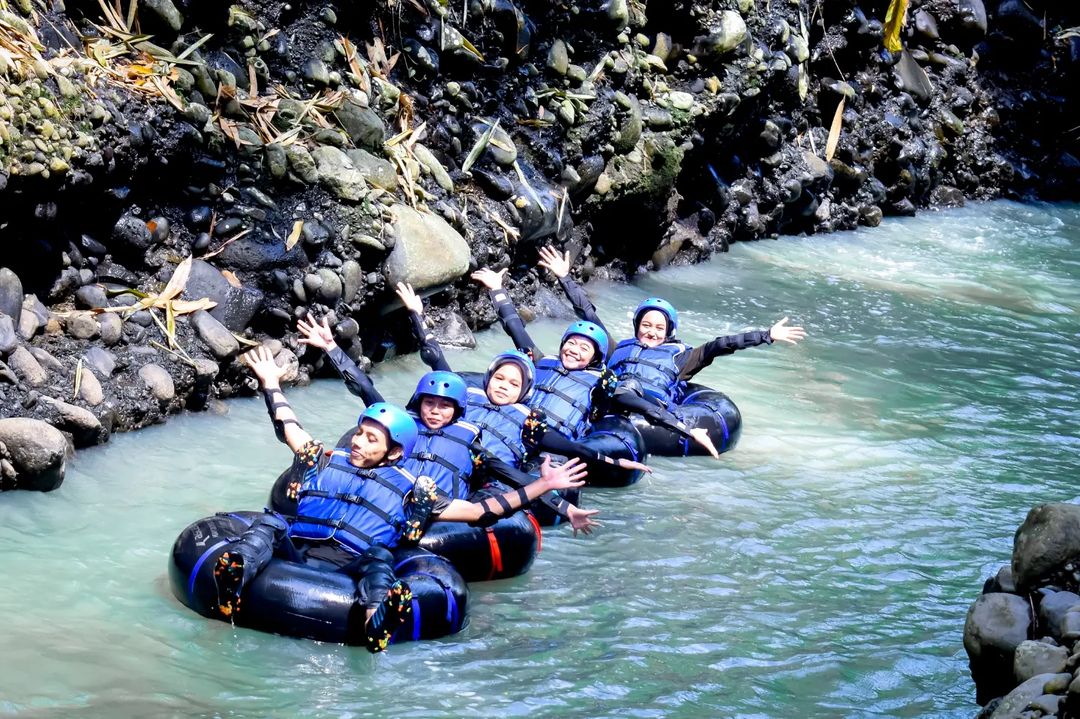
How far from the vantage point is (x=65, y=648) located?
203 inches

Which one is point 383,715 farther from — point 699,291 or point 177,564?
point 699,291

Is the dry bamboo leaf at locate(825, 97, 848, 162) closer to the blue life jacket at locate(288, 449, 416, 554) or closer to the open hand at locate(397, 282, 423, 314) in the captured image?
the open hand at locate(397, 282, 423, 314)

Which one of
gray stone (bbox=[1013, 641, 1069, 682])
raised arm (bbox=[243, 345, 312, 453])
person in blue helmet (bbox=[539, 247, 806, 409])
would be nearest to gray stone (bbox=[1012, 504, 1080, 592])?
gray stone (bbox=[1013, 641, 1069, 682])

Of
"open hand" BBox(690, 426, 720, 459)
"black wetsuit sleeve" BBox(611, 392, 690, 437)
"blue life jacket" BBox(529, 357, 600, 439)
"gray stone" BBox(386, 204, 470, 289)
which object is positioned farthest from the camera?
"gray stone" BBox(386, 204, 470, 289)

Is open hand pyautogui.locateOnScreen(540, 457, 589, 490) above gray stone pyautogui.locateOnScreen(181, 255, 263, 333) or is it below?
below

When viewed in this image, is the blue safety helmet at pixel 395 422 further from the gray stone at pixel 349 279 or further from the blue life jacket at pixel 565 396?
the gray stone at pixel 349 279

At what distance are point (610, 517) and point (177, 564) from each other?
3.03 m

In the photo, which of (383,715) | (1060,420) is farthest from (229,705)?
(1060,420)

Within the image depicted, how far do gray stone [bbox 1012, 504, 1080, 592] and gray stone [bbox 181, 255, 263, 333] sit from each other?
19.0 feet

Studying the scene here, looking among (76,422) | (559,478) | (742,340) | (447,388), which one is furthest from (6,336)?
(742,340)

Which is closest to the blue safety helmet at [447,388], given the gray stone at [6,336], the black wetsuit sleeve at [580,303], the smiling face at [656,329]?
the gray stone at [6,336]

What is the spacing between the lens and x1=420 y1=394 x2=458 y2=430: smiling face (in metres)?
7.17

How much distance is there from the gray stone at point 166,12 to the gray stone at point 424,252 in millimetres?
2180

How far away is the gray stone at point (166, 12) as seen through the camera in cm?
891
